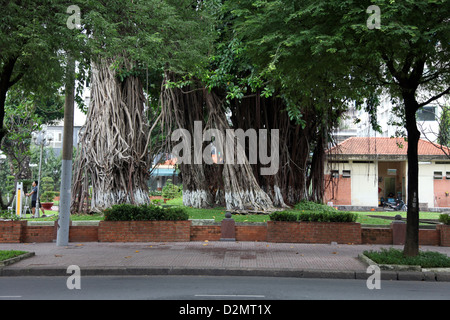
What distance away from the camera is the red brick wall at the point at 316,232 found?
12172 mm

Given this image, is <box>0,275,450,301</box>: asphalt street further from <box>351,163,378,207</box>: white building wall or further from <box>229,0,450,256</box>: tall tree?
<box>351,163,378,207</box>: white building wall

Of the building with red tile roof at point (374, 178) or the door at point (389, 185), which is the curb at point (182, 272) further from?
the door at point (389, 185)

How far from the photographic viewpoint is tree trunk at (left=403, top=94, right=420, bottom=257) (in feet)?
30.1

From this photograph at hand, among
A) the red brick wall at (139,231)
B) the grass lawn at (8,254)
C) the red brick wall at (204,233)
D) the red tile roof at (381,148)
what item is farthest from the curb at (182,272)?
the red tile roof at (381,148)

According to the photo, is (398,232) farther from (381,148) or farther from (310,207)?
(381,148)

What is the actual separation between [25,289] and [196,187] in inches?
470

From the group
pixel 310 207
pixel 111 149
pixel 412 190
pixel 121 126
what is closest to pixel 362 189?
pixel 310 207

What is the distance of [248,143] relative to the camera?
18562 millimetres

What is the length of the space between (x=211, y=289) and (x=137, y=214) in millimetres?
5709

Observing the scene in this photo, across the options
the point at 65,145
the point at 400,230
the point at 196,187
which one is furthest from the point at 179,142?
the point at 400,230

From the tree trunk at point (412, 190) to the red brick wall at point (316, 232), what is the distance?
2873 millimetres

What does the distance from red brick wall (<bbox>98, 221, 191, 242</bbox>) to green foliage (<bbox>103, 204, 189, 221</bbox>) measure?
4.8 inches

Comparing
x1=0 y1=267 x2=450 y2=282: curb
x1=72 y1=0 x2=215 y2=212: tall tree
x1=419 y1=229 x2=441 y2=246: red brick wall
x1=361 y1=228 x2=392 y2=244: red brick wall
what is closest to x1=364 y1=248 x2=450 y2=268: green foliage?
x1=0 y1=267 x2=450 y2=282: curb

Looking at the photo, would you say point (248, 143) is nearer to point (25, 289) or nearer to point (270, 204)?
point (270, 204)
